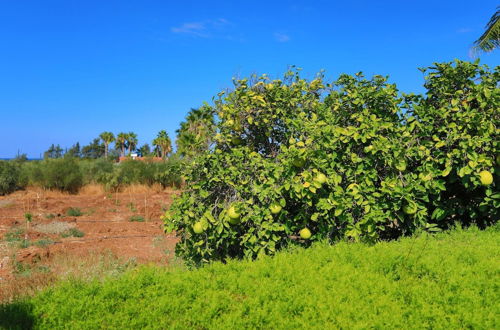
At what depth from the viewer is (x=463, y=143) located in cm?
414

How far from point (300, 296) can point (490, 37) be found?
14.4m

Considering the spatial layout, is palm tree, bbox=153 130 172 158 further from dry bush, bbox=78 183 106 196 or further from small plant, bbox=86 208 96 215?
small plant, bbox=86 208 96 215

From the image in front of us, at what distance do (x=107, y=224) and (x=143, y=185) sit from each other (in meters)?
8.33

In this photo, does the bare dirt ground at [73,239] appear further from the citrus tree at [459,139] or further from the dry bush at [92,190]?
the citrus tree at [459,139]

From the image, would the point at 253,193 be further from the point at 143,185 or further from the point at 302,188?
the point at 143,185

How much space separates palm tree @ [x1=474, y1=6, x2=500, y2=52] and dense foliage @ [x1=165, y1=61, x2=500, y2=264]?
36.3 ft

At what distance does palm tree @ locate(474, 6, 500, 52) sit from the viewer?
13336mm

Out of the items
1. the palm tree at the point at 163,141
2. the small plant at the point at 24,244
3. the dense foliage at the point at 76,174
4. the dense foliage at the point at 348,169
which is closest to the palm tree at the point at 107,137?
the palm tree at the point at 163,141

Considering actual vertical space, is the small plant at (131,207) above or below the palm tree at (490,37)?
below

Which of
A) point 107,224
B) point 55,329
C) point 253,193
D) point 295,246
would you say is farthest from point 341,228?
point 107,224

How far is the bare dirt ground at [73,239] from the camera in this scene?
6.29m

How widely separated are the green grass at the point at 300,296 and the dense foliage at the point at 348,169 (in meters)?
0.64

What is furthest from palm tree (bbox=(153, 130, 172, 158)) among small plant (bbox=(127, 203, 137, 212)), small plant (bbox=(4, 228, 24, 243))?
small plant (bbox=(4, 228, 24, 243))

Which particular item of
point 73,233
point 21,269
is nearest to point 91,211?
point 73,233
